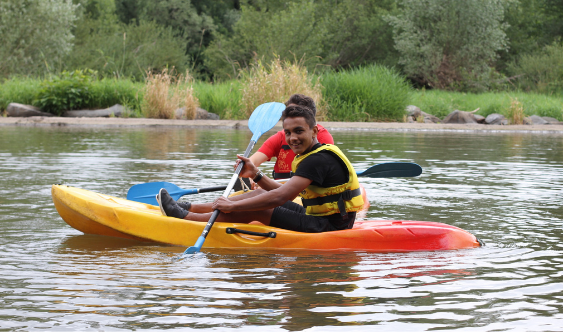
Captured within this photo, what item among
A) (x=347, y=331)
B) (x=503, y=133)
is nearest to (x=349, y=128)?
(x=503, y=133)

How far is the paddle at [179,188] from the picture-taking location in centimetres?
544

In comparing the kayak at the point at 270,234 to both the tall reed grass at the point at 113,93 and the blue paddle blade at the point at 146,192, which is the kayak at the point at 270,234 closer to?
the blue paddle blade at the point at 146,192

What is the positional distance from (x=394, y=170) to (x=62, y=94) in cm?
1258

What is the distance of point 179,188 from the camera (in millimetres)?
5562

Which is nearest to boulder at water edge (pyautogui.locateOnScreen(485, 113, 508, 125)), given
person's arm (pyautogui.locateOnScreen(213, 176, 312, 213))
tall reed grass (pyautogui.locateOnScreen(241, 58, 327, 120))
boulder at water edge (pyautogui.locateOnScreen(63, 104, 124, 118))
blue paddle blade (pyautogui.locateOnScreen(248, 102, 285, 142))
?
tall reed grass (pyautogui.locateOnScreen(241, 58, 327, 120))

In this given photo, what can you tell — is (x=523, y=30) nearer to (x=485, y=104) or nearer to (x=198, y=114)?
(x=485, y=104)

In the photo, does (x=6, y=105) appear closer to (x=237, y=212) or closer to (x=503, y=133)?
(x=503, y=133)

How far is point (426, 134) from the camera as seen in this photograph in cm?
1444

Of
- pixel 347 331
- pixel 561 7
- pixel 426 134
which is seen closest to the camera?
pixel 347 331

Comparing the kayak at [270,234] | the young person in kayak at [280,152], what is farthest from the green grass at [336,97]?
the kayak at [270,234]

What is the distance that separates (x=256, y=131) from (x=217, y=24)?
29895 mm

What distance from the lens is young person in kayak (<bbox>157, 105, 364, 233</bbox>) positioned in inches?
157

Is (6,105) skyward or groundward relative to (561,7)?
groundward

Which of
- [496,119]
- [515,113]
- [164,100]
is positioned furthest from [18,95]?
[515,113]
